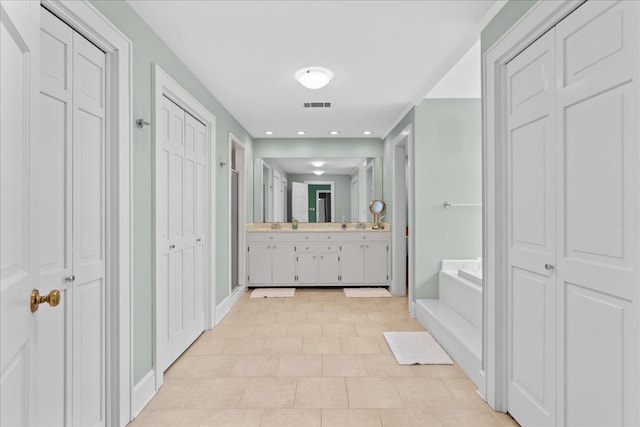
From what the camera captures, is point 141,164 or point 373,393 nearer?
point 141,164

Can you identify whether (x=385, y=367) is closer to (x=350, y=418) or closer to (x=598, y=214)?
(x=350, y=418)

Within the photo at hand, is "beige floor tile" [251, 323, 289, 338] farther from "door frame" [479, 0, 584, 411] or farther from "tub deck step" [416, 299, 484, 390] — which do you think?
"door frame" [479, 0, 584, 411]

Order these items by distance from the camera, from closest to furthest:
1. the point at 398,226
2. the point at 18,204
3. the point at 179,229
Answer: the point at 18,204
the point at 179,229
the point at 398,226

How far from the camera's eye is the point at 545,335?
1.82 metres

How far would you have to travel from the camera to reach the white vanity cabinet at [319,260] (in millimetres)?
5738

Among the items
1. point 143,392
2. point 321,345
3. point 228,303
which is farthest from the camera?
point 228,303

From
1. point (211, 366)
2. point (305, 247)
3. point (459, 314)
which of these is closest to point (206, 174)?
point (211, 366)

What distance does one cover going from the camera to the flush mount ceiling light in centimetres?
321

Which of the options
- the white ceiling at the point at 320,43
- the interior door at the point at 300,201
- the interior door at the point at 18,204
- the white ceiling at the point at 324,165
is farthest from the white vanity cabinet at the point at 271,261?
the interior door at the point at 18,204

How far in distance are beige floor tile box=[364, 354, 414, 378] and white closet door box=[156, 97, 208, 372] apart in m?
1.49

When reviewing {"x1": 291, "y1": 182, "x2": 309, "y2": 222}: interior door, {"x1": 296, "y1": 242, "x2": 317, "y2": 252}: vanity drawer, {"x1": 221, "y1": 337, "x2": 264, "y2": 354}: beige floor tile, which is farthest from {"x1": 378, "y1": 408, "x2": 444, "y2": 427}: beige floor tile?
{"x1": 291, "y1": 182, "x2": 309, "y2": 222}: interior door

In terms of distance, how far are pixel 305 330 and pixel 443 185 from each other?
2148 millimetres

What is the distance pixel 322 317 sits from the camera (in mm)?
4234

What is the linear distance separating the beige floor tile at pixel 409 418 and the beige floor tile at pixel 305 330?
1.47 meters
